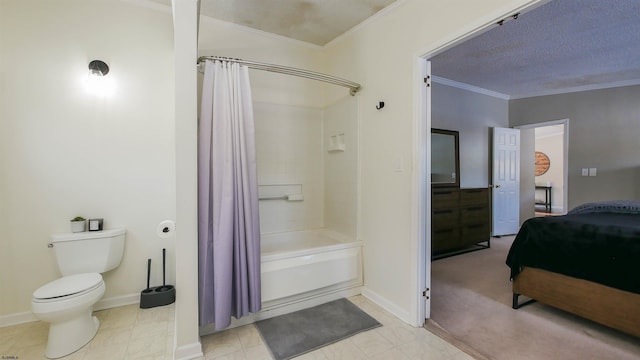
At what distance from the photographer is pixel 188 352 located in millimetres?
1672

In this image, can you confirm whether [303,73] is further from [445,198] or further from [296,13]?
[445,198]

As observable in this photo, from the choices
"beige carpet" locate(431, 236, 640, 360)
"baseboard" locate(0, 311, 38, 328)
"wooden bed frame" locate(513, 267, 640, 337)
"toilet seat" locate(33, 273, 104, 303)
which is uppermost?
"toilet seat" locate(33, 273, 104, 303)

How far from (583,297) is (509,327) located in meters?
0.54

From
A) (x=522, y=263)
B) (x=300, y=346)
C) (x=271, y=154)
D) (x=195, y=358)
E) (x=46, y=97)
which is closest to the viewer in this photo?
(x=195, y=358)

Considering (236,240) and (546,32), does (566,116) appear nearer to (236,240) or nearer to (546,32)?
(546,32)

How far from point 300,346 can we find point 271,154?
6.12ft

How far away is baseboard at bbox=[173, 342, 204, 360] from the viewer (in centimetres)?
166

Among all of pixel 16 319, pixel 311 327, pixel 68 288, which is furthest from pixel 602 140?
pixel 16 319

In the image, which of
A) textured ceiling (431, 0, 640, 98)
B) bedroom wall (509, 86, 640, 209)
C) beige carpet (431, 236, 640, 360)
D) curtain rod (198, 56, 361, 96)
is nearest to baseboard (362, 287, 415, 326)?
beige carpet (431, 236, 640, 360)

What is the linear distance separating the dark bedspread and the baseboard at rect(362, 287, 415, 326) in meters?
1.02

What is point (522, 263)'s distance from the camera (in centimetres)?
225

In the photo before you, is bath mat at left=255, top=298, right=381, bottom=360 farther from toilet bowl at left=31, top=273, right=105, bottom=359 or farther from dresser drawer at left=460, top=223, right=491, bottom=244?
dresser drawer at left=460, top=223, right=491, bottom=244

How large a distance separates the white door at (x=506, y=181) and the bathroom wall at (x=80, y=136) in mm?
4888

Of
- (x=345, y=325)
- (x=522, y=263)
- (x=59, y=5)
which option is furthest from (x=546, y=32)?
(x=59, y=5)
